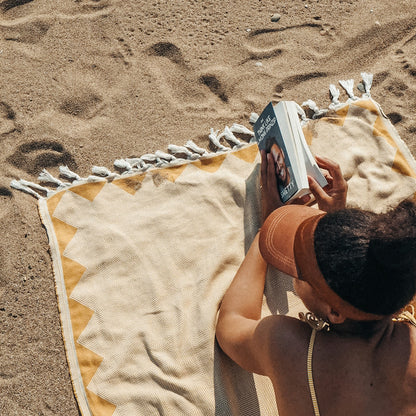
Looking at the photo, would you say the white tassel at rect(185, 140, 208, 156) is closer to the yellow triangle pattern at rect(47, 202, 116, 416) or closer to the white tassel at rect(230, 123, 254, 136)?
the white tassel at rect(230, 123, 254, 136)

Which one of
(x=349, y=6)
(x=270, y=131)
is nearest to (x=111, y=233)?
(x=270, y=131)

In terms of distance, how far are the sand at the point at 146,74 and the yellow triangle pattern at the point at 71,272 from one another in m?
0.08

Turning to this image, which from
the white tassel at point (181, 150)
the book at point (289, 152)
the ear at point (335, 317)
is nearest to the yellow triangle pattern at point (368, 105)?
the book at point (289, 152)

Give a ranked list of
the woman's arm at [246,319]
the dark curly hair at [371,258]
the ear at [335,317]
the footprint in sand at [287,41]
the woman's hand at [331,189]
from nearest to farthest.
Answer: the dark curly hair at [371,258], the ear at [335,317], the woman's arm at [246,319], the woman's hand at [331,189], the footprint in sand at [287,41]

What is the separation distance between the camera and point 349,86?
7.00 ft

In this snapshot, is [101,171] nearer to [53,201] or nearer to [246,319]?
[53,201]

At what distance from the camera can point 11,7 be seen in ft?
7.08

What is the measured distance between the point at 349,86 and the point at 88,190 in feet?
4.45

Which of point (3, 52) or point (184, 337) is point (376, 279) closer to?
point (184, 337)

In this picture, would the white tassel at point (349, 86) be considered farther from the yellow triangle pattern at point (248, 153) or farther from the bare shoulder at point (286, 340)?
the bare shoulder at point (286, 340)

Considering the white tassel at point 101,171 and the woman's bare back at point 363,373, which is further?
the white tassel at point 101,171

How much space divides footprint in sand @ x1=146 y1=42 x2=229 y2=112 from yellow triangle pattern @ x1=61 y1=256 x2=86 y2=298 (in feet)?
2.84

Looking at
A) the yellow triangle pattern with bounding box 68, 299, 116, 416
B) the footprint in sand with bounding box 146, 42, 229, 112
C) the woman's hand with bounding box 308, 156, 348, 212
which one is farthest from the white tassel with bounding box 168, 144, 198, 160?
the yellow triangle pattern with bounding box 68, 299, 116, 416

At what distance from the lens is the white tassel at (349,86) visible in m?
2.12
